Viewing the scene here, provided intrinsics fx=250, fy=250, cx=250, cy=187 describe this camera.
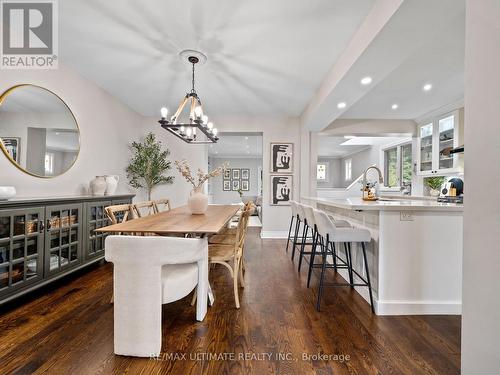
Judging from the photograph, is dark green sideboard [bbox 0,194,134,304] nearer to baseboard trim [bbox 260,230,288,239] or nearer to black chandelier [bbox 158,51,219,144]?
black chandelier [bbox 158,51,219,144]

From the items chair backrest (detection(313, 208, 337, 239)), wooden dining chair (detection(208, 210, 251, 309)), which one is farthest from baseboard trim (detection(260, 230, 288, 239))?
chair backrest (detection(313, 208, 337, 239))

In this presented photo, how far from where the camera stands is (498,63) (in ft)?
2.98

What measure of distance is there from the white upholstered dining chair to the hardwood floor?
11 centimetres

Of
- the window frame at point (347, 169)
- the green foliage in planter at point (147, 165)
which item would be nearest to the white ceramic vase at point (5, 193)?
the green foliage in planter at point (147, 165)

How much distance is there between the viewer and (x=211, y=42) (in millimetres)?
2604

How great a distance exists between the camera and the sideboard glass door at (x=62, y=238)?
238 centimetres

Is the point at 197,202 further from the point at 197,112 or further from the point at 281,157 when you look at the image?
the point at 281,157

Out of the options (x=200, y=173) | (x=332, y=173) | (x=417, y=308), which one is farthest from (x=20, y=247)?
(x=332, y=173)

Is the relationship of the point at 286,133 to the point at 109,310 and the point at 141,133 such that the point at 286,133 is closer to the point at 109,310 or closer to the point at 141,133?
the point at 141,133

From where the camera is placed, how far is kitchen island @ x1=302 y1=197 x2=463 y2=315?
81.3 inches

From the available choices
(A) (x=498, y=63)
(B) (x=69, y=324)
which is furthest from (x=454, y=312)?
(B) (x=69, y=324)

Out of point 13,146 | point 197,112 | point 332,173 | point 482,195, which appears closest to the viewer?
point 482,195

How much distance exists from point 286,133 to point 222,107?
145 centimetres

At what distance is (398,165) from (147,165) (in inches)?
244
